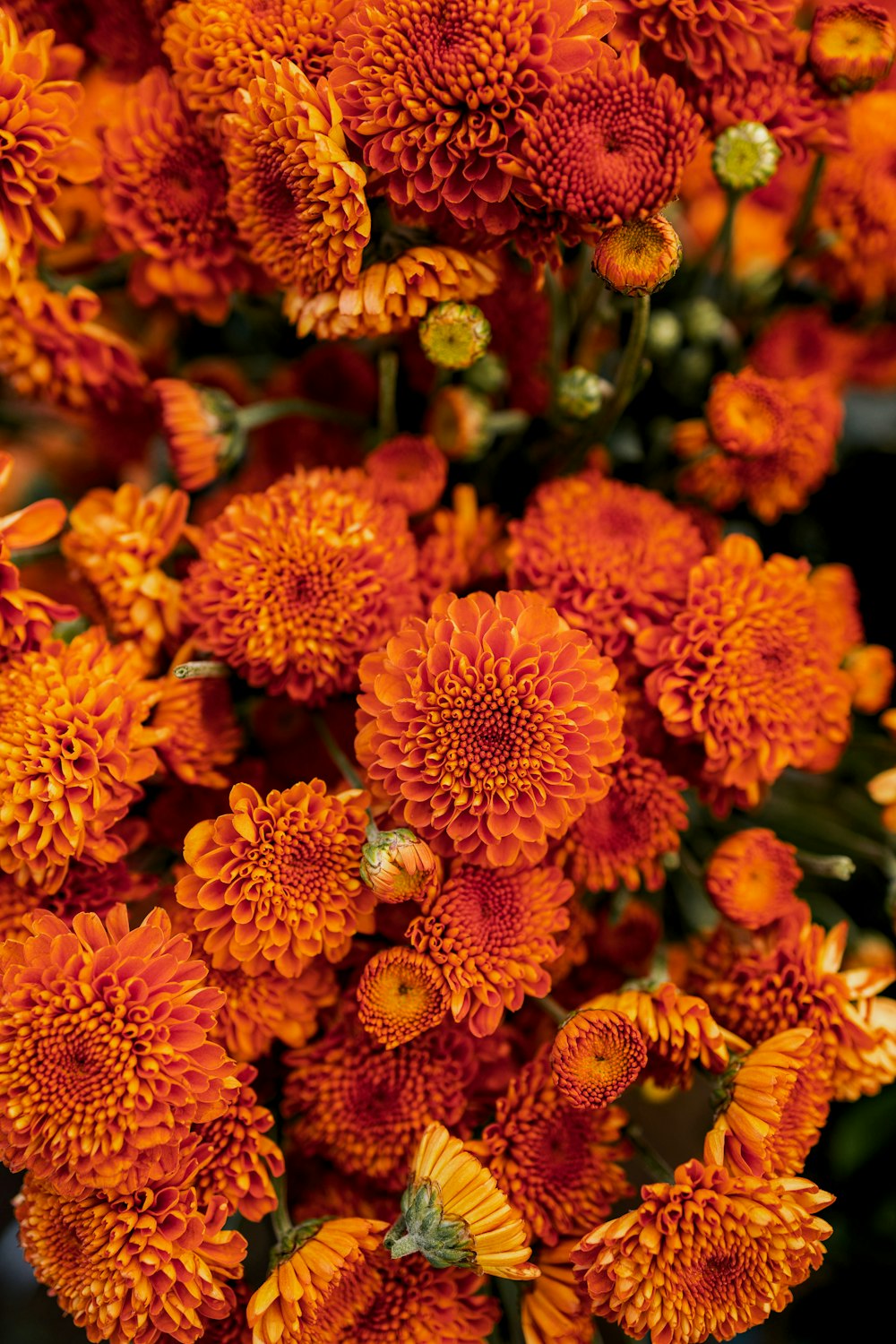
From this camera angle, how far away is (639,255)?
675 millimetres

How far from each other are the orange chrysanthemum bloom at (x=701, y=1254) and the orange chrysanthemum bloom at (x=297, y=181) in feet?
2.16

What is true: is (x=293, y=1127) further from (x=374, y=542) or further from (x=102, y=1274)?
(x=374, y=542)

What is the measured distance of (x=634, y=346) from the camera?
2.64ft

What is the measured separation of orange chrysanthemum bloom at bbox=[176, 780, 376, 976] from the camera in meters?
0.70

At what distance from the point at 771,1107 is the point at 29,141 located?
0.86 metres

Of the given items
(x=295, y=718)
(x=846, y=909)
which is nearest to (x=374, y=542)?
(x=295, y=718)

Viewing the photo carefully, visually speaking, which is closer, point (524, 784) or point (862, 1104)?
point (524, 784)

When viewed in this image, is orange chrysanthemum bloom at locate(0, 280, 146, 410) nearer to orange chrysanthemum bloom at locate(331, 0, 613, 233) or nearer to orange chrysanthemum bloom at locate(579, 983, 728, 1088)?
orange chrysanthemum bloom at locate(331, 0, 613, 233)

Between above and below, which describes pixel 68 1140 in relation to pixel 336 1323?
above

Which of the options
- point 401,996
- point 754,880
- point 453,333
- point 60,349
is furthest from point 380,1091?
point 60,349

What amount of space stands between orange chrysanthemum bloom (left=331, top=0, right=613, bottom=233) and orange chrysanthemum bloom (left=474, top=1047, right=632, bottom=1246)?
0.60 m

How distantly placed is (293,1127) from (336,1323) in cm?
13

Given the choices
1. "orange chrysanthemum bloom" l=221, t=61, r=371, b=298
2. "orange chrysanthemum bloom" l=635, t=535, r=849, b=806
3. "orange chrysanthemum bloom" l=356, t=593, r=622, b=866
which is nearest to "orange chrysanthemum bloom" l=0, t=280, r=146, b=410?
"orange chrysanthemum bloom" l=221, t=61, r=371, b=298

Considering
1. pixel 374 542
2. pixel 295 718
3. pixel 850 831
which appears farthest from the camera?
pixel 850 831
